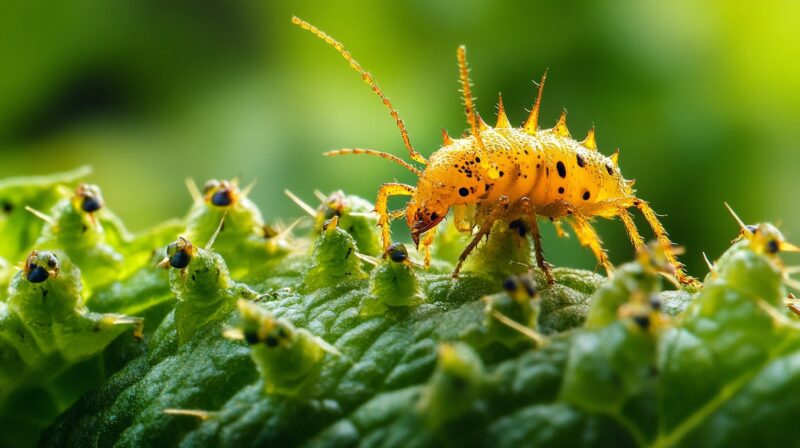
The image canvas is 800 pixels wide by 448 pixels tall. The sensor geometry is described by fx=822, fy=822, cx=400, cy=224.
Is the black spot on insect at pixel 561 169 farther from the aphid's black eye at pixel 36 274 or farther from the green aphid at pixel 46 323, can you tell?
the aphid's black eye at pixel 36 274

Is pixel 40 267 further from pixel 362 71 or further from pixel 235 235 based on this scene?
pixel 362 71

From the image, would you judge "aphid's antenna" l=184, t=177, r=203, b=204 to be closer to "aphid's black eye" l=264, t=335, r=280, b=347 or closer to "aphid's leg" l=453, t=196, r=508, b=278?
"aphid's leg" l=453, t=196, r=508, b=278

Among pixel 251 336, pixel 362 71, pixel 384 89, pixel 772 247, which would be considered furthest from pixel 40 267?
pixel 384 89

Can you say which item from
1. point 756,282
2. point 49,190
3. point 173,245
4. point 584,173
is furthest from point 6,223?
point 756,282

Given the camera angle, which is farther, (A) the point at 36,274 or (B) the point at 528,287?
(A) the point at 36,274

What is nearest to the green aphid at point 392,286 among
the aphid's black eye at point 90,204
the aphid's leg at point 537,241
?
the aphid's leg at point 537,241

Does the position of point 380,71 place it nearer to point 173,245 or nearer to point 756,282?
point 173,245

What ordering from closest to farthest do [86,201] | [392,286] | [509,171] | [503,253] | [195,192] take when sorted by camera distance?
[392,286] → [503,253] → [86,201] → [509,171] → [195,192]
